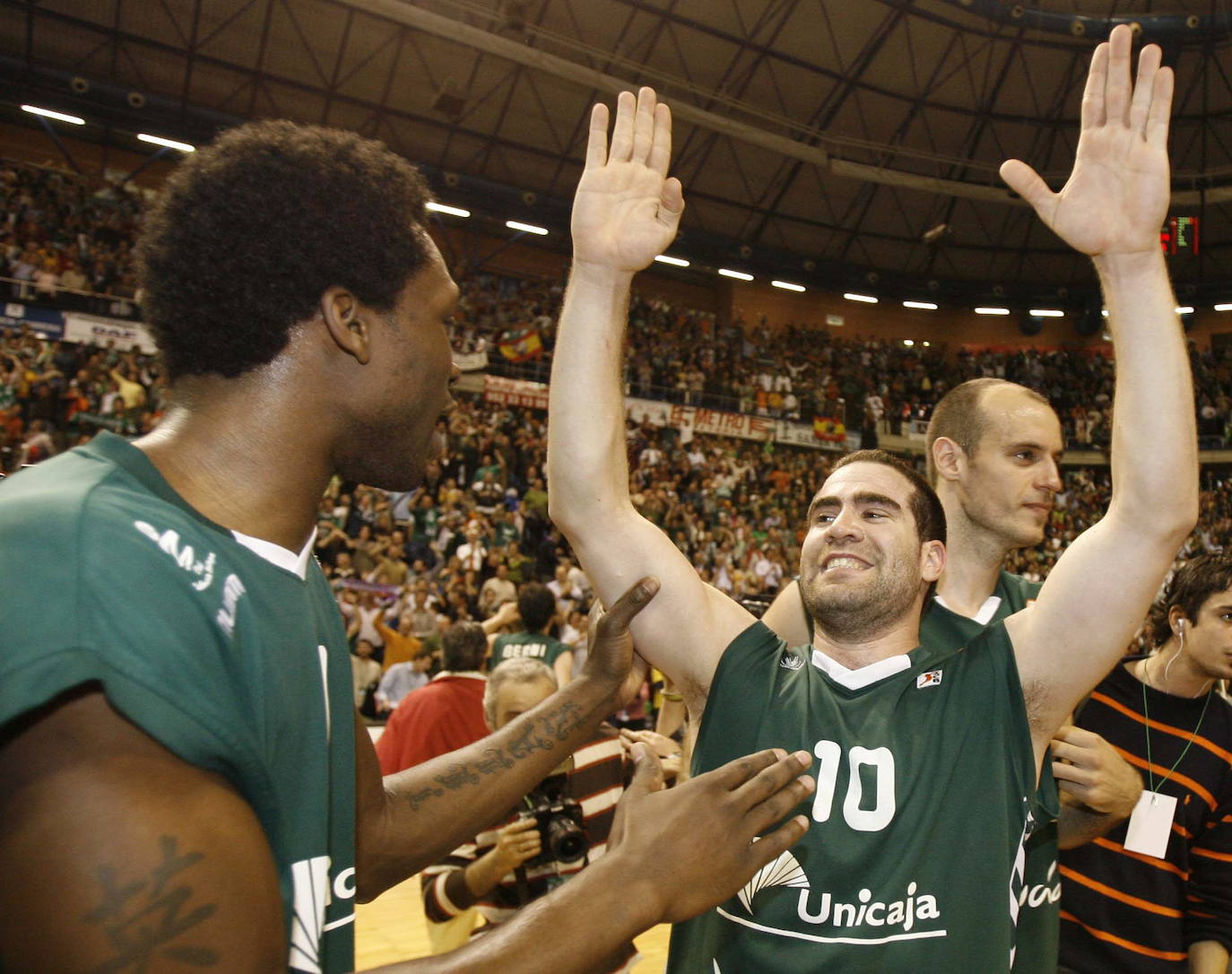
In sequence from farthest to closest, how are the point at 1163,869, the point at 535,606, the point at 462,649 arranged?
the point at 535,606 < the point at 462,649 < the point at 1163,869

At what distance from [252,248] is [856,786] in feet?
4.83

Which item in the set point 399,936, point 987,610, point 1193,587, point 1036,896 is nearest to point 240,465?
point 1036,896

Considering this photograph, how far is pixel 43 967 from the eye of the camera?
850mm

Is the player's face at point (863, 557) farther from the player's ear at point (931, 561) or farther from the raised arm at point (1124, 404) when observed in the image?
the raised arm at point (1124, 404)

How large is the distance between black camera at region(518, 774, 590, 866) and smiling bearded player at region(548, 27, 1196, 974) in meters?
0.88

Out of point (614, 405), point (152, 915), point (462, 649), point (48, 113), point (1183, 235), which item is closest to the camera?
point (152, 915)

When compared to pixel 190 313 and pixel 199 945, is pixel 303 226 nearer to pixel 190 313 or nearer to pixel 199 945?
pixel 190 313

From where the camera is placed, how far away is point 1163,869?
8.54 ft

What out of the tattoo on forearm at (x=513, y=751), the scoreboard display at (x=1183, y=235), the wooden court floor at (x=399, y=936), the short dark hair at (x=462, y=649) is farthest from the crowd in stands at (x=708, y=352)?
the tattoo on forearm at (x=513, y=751)

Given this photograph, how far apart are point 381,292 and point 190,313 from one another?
0.27 metres

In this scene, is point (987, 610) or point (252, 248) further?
point (987, 610)

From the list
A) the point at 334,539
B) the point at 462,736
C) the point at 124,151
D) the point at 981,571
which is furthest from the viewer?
the point at 124,151

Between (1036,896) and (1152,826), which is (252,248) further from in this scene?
(1152,826)

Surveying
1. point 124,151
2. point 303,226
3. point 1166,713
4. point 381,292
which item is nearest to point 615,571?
point 381,292
